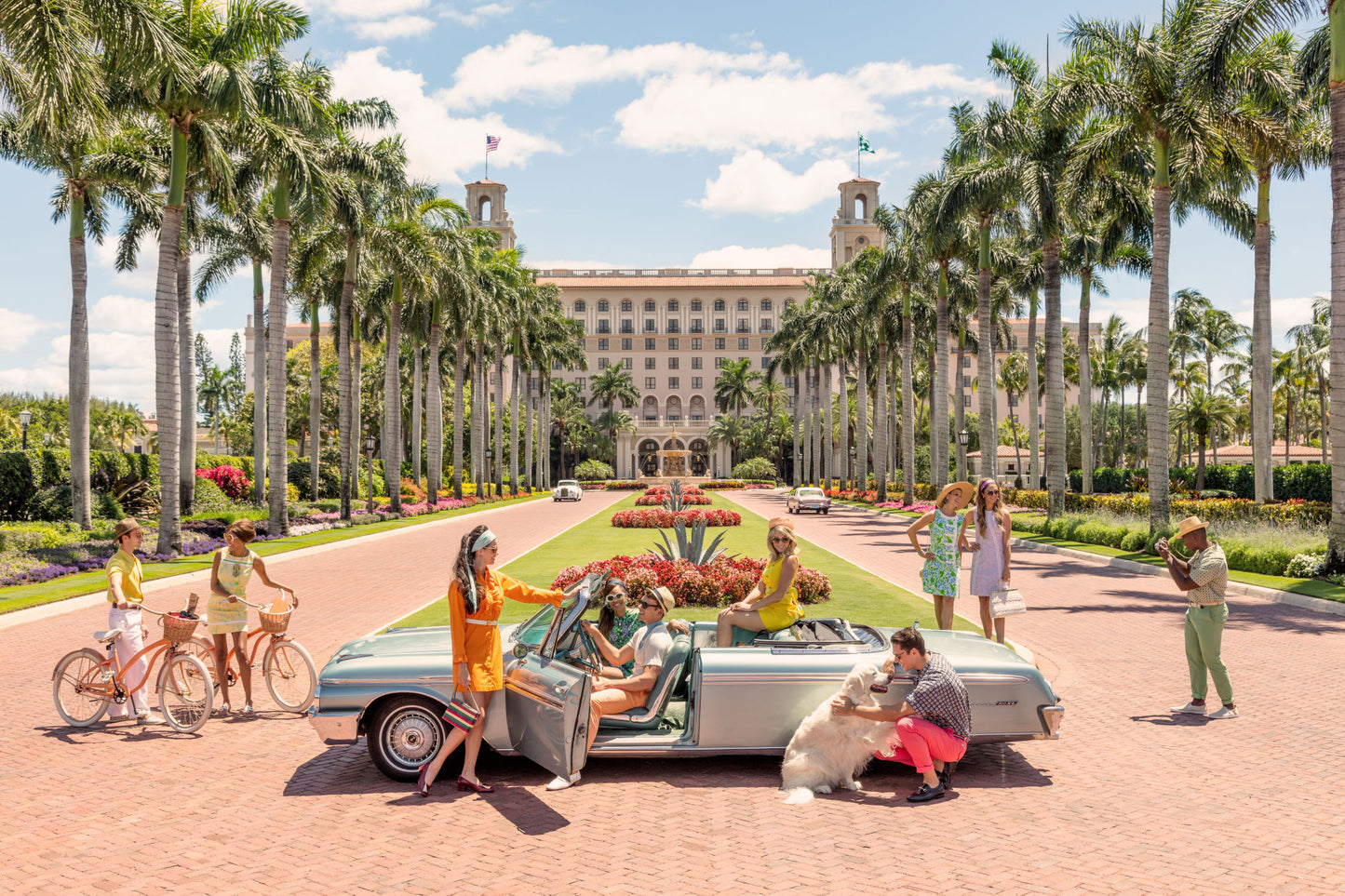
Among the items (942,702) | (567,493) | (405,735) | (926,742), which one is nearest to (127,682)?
(405,735)

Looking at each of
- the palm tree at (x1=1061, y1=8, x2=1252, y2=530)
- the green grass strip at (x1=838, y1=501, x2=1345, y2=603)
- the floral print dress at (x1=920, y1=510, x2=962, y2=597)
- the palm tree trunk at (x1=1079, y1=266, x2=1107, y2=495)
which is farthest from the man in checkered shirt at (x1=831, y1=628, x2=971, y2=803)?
the palm tree trunk at (x1=1079, y1=266, x2=1107, y2=495)

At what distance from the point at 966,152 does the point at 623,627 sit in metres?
27.3

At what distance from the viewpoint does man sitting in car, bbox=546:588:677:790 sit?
251 inches

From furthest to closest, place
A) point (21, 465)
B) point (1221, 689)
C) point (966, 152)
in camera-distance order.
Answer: point (966, 152), point (21, 465), point (1221, 689)

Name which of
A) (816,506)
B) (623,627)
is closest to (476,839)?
(623,627)

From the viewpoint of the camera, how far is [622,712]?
6430mm

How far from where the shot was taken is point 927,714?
5969mm

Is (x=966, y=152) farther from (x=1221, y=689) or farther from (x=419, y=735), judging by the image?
(x=419, y=735)

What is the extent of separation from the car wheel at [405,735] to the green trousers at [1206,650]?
6.07 m

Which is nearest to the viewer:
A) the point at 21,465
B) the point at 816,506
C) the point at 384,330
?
the point at 21,465

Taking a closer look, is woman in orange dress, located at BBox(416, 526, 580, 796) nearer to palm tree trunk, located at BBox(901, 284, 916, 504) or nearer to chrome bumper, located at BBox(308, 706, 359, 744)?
chrome bumper, located at BBox(308, 706, 359, 744)

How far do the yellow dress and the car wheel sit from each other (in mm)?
2559

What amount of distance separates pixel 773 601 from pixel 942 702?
174cm

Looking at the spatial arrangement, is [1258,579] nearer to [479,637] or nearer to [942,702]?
[942,702]
